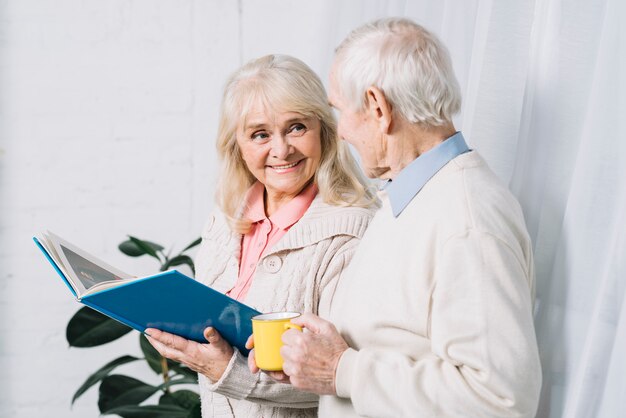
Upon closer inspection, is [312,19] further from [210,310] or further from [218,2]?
[210,310]

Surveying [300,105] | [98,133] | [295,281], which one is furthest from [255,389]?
[98,133]

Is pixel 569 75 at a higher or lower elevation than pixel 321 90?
higher

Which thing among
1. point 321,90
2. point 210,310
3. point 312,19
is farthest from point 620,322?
point 312,19

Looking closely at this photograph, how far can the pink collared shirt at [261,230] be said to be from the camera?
1628mm

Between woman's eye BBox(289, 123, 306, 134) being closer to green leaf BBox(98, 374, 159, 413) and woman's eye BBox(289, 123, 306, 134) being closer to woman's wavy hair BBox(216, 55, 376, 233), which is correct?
woman's wavy hair BBox(216, 55, 376, 233)

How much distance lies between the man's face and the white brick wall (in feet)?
4.90

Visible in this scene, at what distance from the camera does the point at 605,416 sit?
3.36 ft

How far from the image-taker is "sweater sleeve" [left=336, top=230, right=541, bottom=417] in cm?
98

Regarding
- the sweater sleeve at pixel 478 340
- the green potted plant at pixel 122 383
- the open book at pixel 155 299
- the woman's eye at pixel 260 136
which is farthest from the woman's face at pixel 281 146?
the green potted plant at pixel 122 383

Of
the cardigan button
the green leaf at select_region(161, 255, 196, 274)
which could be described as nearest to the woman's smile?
the cardigan button

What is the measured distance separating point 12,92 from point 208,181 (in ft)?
2.39

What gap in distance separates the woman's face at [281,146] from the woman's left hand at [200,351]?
0.36 m

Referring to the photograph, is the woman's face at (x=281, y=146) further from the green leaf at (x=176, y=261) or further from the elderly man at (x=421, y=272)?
the green leaf at (x=176, y=261)

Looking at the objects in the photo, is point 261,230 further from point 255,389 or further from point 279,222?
point 255,389
